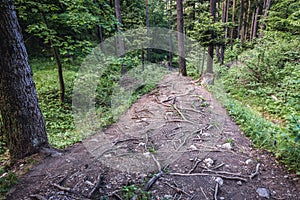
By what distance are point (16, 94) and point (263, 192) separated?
4061 millimetres

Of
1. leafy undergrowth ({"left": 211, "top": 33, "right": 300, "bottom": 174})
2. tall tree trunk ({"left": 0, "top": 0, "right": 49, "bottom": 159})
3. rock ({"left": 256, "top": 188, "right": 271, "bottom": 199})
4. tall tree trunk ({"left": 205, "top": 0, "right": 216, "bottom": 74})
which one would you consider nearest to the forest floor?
rock ({"left": 256, "top": 188, "right": 271, "bottom": 199})

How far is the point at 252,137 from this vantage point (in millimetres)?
4270

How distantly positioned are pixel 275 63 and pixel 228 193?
25.1 ft

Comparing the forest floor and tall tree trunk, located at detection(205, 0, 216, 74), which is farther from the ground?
tall tree trunk, located at detection(205, 0, 216, 74)

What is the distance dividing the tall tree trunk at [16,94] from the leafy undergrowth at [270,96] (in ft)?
13.4

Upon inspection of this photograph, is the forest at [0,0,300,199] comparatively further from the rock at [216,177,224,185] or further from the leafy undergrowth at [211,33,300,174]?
the rock at [216,177,224,185]

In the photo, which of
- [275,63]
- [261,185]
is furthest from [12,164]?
[275,63]

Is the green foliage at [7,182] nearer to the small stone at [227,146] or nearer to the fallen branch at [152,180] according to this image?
the fallen branch at [152,180]

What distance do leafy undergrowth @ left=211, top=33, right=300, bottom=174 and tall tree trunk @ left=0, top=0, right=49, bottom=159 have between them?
4080 millimetres

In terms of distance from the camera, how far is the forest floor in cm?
262

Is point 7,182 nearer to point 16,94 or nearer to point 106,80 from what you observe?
point 16,94

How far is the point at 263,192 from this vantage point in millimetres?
2643

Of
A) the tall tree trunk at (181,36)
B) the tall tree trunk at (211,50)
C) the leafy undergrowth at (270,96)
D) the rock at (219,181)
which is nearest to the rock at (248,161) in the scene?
the leafy undergrowth at (270,96)

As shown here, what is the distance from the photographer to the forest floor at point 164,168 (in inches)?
Result: 103
